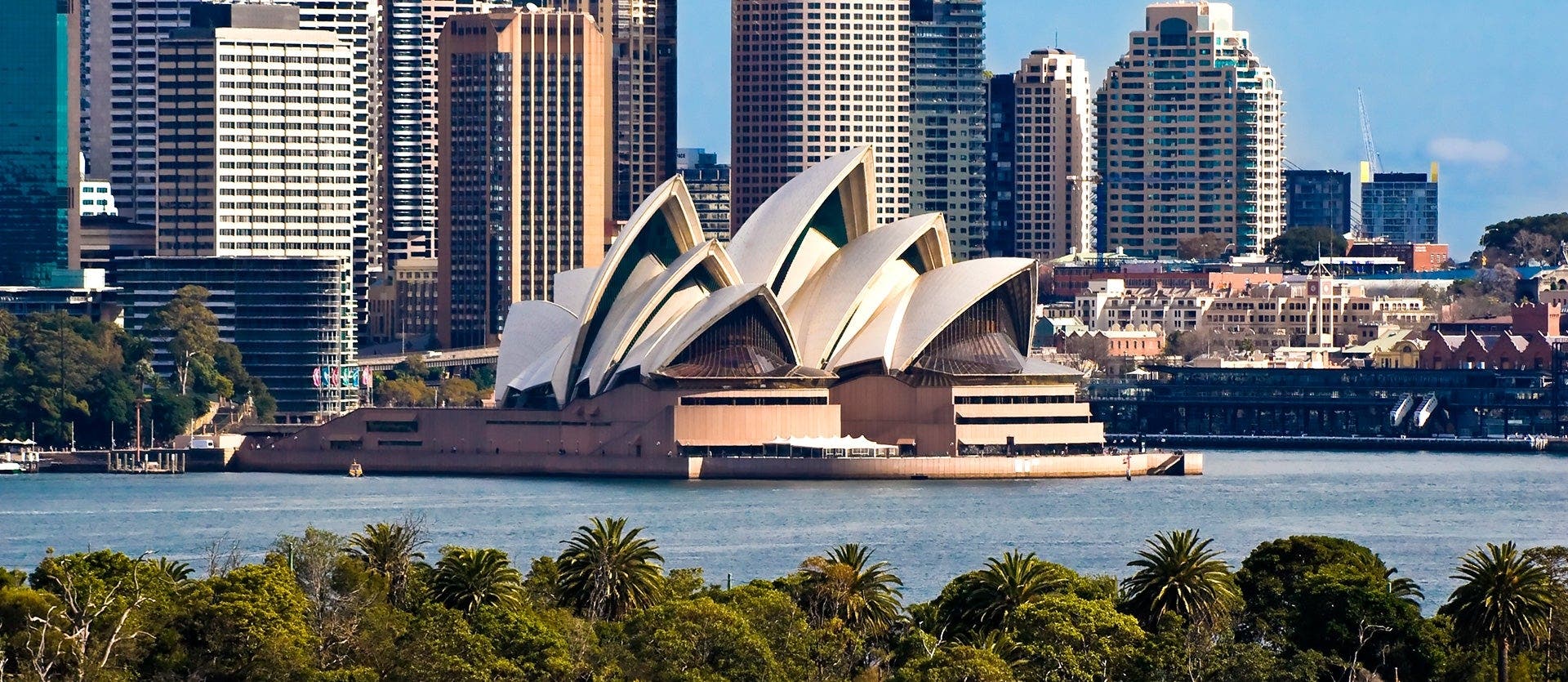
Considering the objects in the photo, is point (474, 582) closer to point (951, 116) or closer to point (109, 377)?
point (109, 377)

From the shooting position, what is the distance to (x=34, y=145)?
172 meters

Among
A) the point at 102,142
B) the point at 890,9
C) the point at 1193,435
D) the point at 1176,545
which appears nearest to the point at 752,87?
the point at 890,9

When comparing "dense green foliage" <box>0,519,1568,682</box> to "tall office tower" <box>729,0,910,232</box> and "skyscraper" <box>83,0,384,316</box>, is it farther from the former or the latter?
"tall office tower" <box>729,0,910,232</box>

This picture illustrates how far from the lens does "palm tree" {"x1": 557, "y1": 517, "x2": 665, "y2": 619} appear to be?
5141 cm

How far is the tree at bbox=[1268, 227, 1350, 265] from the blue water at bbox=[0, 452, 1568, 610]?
259 feet

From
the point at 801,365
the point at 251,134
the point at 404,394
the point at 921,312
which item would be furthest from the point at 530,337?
the point at 251,134

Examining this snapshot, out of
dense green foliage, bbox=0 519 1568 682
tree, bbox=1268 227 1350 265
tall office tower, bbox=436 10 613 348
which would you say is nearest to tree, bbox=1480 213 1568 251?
tree, bbox=1268 227 1350 265

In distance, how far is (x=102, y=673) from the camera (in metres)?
45.7

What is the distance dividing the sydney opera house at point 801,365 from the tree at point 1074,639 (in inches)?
2329

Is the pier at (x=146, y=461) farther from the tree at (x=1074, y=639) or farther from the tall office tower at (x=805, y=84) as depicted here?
the tree at (x=1074, y=639)

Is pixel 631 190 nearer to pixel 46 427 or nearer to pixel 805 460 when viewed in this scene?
pixel 46 427

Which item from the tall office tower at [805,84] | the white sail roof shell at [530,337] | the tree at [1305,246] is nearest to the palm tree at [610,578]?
the white sail roof shell at [530,337]

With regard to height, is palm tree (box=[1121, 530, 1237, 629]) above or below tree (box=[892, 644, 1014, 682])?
above

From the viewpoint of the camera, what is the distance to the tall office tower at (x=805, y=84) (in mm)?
182375
